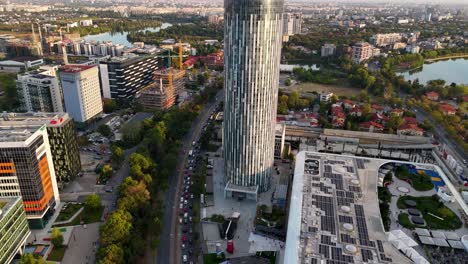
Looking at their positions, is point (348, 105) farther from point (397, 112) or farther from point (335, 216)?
point (335, 216)

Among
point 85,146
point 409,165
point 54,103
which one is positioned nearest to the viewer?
point 409,165

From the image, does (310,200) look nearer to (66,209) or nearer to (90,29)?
(66,209)

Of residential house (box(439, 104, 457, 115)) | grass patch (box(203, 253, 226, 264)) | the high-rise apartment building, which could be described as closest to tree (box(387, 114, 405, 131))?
residential house (box(439, 104, 457, 115))

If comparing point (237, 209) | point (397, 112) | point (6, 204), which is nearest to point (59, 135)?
point (6, 204)

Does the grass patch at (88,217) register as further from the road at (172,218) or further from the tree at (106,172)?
the road at (172,218)

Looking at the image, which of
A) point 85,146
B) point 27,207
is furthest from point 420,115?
point 27,207
